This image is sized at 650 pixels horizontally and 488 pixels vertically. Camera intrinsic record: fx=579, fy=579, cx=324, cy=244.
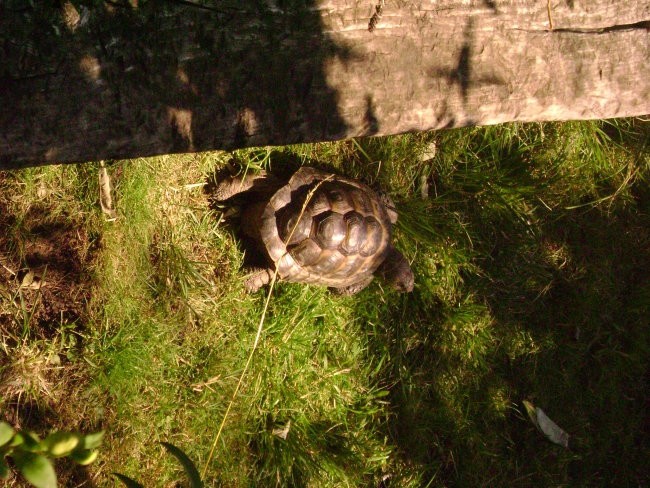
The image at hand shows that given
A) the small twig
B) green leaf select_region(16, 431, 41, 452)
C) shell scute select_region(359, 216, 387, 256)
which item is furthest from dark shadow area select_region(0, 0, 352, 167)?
shell scute select_region(359, 216, 387, 256)

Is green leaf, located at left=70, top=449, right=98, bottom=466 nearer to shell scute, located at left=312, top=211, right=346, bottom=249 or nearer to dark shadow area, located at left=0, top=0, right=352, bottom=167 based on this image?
dark shadow area, located at left=0, top=0, right=352, bottom=167

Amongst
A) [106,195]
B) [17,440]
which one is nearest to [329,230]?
[106,195]

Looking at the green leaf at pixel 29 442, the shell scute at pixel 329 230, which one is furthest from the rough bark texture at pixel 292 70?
the shell scute at pixel 329 230

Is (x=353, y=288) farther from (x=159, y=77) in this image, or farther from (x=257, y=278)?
→ (x=159, y=77)

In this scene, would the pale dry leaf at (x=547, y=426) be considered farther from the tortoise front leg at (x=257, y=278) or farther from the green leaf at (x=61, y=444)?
the green leaf at (x=61, y=444)

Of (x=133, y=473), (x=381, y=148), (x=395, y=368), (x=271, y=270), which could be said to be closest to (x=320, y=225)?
(x=271, y=270)
